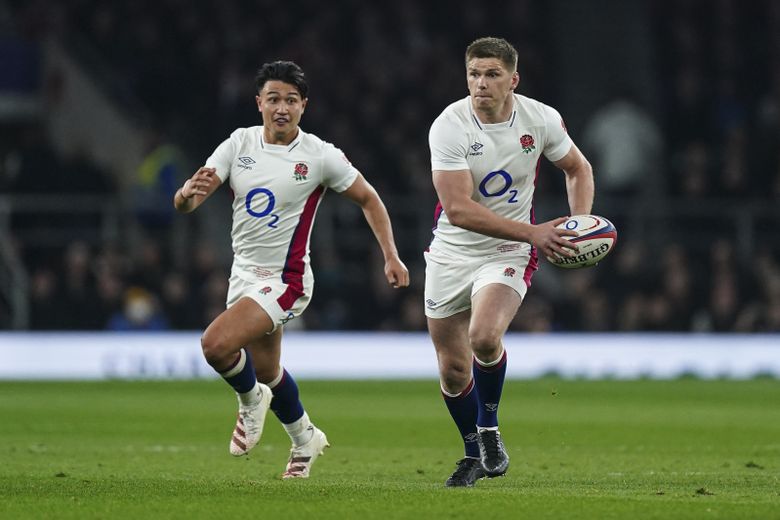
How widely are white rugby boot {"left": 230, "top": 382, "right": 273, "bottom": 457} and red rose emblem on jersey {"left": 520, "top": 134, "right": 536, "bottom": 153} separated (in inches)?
82.7

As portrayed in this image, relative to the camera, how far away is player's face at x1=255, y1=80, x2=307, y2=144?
30.6 feet

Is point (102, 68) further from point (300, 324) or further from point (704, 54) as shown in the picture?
point (704, 54)

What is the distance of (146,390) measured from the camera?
734 inches

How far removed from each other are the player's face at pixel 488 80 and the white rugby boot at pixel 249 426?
7.15 feet

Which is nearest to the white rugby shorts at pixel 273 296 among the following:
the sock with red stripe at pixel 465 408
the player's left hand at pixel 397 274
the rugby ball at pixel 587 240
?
the player's left hand at pixel 397 274

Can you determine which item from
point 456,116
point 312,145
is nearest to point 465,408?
point 456,116

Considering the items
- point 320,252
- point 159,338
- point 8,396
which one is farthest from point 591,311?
point 8,396

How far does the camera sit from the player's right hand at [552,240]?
8.23m

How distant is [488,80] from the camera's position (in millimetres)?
8625

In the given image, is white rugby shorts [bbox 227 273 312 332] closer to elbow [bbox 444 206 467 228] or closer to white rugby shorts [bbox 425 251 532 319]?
white rugby shorts [bbox 425 251 532 319]

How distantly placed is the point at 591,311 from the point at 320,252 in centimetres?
352

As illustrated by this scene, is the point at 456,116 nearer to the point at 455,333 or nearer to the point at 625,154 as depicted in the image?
the point at 455,333

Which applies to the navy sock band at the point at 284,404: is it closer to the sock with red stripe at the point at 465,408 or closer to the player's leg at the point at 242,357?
the player's leg at the point at 242,357

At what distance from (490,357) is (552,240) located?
2.58ft
